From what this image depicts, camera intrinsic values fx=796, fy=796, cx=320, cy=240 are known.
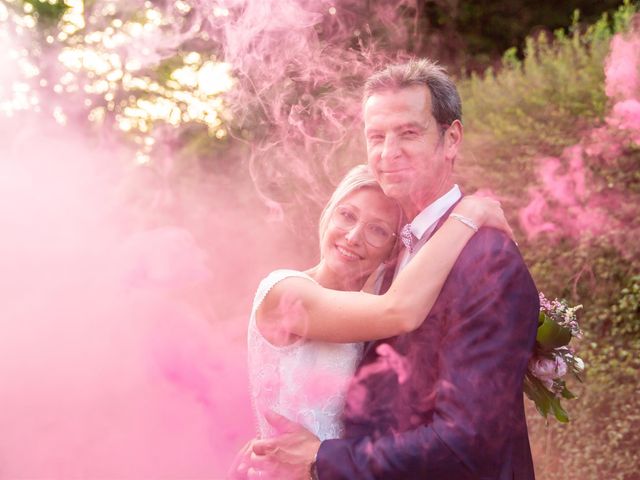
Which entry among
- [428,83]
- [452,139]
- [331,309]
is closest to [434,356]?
[331,309]

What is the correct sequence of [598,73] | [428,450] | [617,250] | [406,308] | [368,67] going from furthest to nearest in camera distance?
[598,73], [617,250], [368,67], [406,308], [428,450]

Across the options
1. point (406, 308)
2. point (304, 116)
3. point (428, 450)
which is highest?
point (406, 308)

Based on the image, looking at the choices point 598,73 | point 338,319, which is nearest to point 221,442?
point 598,73

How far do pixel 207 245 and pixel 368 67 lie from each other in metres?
7.12

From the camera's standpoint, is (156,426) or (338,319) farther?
(156,426)

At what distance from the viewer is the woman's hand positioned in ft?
10.4

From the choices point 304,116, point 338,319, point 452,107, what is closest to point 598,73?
point 304,116

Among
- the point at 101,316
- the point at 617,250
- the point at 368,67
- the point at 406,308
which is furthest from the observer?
the point at 101,316

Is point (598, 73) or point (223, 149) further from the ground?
point (598, 73)

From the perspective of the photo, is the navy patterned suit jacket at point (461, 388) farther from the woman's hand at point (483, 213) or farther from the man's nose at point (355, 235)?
the man's nose at point (355, 235)

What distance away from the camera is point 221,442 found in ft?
35.0

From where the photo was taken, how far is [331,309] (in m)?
3.33

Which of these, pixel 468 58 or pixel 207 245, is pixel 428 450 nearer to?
pixel 207 245

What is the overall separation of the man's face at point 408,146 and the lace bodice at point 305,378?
602 mm
